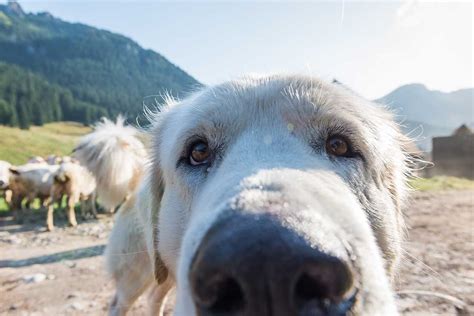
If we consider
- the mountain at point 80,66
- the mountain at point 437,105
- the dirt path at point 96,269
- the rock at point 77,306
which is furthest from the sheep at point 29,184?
the mountain at point 437,105

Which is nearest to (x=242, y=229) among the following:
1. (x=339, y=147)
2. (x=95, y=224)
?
(x=339, y=147)

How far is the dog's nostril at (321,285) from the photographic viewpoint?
40.4 inches

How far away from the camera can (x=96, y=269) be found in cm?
639

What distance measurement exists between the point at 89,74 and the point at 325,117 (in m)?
173

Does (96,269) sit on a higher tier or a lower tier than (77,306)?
lower

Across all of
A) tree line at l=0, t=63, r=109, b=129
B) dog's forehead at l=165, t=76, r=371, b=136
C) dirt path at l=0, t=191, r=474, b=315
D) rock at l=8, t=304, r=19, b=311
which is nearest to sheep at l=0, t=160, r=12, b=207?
dirt path at l=0, t=191, r=474, b=315

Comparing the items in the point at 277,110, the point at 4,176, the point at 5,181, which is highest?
the point at 277,110

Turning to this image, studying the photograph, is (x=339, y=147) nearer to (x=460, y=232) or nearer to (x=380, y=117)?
(x=380, y=117)

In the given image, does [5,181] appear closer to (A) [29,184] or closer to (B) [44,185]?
(A) [29,184]

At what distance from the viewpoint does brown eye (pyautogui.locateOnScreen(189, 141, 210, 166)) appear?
235 centimetres

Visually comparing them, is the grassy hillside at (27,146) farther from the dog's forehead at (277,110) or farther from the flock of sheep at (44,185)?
the dog's forehead at (277,110)

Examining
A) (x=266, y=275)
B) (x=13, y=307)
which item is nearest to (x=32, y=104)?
(x=13, y=307)

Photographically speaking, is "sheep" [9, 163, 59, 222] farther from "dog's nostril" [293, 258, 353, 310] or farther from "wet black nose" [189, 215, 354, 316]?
"dog's nostril" [293, 258, 353, 310]

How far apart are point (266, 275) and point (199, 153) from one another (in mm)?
1444
